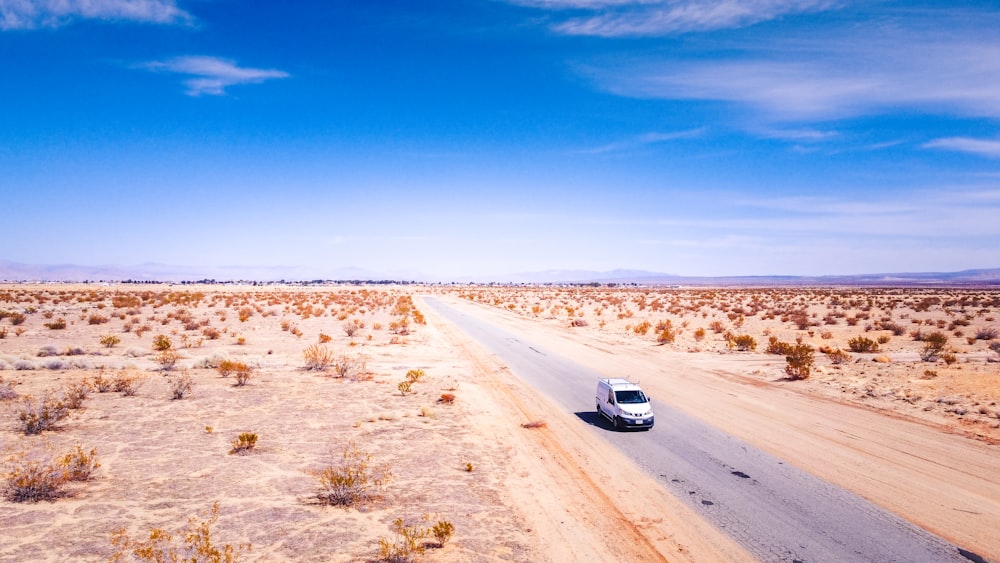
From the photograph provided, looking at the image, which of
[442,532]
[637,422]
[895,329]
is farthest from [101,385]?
[895,329]

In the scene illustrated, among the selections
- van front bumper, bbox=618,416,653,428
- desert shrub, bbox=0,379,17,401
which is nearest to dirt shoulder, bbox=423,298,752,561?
van front bumper, bbox=618,416,653,428

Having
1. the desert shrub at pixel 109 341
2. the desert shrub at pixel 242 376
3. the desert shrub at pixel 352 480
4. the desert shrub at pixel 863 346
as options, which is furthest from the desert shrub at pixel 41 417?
the desert shrub at pixel 863 346

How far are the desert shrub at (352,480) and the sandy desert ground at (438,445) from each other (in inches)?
7.4

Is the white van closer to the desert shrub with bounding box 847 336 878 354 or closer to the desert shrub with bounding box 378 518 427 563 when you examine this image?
the desert shrub with bounding box 378 518 427 563

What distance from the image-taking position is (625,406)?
13539 mm

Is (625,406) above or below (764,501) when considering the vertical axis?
above

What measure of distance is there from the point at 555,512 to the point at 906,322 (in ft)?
155

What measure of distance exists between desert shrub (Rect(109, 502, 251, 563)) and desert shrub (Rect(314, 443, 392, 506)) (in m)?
1.73

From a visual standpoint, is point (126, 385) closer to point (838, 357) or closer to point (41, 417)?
point (41, 417)

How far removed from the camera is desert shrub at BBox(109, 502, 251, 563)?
6762 mm

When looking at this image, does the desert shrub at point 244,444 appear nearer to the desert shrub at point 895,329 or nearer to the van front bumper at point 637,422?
the van front bumper at point 637,422

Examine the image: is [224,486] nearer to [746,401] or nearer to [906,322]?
[746,401]

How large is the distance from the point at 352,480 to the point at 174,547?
266 centimetres

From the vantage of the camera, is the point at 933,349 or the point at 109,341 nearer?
the point at 933,349
